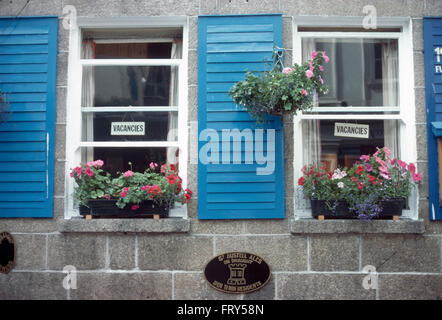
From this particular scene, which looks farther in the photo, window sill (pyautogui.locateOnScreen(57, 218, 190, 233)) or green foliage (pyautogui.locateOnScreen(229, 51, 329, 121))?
window sill (pyautogui.locateOnScreen(57, 218, 190, 233))

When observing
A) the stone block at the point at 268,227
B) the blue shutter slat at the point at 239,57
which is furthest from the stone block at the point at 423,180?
the blue shutter slat at the point at 239,57

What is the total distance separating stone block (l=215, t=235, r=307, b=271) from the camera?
4.32 meters

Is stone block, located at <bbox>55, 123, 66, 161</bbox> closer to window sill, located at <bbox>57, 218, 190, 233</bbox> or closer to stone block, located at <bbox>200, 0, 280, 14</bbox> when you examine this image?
window sill, located at <bbox>57, 218, 190, 233</bbox>

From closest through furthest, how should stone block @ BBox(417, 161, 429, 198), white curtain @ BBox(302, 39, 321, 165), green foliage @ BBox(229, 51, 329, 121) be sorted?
green foliage @ BBox(229, 51, 329, 121) < stone block @ BBox(417, 161, 429, 198) < white curtain @ BBox(302, 39, 321, 165)

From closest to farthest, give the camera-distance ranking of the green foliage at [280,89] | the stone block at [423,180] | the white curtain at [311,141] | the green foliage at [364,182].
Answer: the green foliage at [280,89] < the green foliage at [364,182] < the stone block at [423,180] < the white curtain at [311,141]

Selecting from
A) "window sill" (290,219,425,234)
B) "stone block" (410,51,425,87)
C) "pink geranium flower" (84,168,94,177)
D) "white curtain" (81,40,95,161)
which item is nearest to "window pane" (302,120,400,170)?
"stone block" (410,51,425,87)

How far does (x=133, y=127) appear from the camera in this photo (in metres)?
4.68

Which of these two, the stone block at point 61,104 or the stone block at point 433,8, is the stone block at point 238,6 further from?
the stone block at point 61,104

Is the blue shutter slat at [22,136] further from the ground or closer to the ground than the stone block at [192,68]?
closer to the ground

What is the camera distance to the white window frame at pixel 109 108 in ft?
14.8

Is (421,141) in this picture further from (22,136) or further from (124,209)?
(22,136)

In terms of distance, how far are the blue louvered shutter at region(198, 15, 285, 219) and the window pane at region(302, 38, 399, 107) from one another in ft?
2.15

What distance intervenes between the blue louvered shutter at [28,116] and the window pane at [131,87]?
431 mm

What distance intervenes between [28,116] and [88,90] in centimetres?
71
